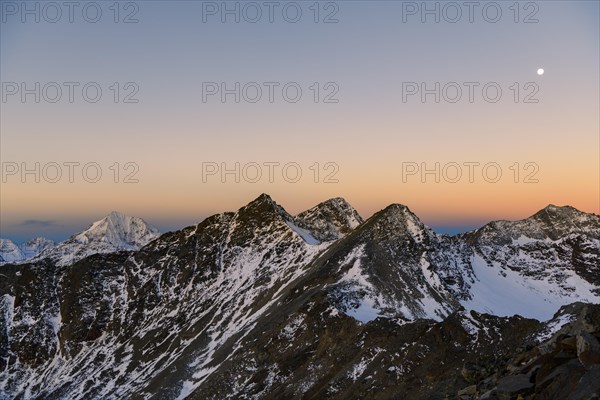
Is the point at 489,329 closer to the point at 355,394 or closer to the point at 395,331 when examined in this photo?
the point at 395,331

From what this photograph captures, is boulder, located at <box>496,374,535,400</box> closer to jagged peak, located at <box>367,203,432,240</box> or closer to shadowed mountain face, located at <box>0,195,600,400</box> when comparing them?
shadowed mountain face, located at <box>0,195,600,400</box>

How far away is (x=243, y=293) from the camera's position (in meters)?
177

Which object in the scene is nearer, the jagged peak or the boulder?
the boulder

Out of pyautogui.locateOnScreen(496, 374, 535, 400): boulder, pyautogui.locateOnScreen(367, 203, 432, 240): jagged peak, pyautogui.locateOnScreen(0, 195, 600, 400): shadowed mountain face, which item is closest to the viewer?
pyautogui.locateOnScreen(496, 374, 535, 400): boulder

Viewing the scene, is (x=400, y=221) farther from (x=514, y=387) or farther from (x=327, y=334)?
(x=514, y=387)

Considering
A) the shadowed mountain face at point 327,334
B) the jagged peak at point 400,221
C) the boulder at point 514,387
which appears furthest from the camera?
the jagged peak at point 400,221

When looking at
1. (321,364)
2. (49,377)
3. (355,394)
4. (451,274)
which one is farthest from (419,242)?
(49,377)

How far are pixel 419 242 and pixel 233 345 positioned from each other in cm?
6824

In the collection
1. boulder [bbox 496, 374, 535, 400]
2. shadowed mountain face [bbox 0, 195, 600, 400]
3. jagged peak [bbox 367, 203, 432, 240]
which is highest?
boulder [bbox 496, 374, 535, 400]

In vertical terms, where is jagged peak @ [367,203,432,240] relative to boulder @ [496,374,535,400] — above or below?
below

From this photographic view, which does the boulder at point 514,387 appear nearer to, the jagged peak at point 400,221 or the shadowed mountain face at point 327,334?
the shadowed mountain face at point 327,334

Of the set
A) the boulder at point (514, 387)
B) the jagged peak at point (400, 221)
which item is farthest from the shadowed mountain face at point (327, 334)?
the boulder at point (514, 387)

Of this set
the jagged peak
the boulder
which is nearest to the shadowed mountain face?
the jagged peak

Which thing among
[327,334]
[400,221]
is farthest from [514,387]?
→ [400,221]
